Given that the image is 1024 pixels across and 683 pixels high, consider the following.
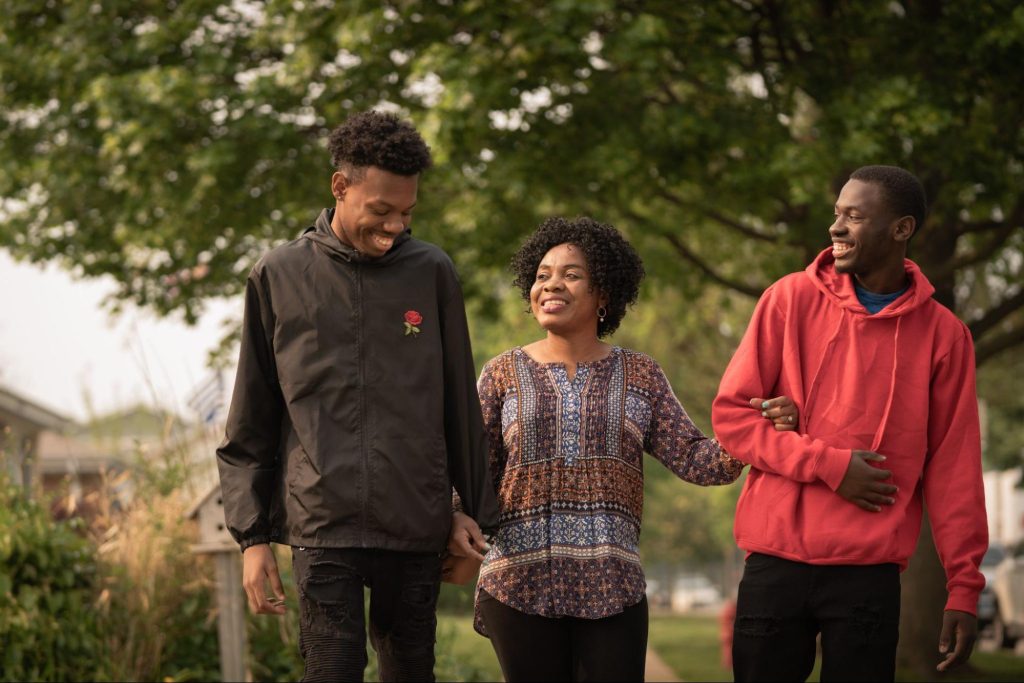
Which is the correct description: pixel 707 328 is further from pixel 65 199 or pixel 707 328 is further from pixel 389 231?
pixel 389 231

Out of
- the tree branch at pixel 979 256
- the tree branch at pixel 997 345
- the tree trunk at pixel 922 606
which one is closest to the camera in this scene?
the tree branch at pixel 979 256

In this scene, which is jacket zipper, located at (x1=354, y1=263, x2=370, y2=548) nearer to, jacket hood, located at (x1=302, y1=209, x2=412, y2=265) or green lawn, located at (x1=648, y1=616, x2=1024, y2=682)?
jacket hood, located at (x1=302, y1=209, x2=412, y2=265)

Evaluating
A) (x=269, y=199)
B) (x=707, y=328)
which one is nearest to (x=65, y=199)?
(x=269, y=199)

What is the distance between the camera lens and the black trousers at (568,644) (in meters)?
4.19

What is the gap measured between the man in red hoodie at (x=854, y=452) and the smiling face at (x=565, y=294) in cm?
59

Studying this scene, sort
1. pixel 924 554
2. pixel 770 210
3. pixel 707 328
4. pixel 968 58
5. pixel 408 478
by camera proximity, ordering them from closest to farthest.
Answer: pixel 408 478 < pixel 968 58 < pixel 924 554 < pixel 770 210 < pixel 707 328

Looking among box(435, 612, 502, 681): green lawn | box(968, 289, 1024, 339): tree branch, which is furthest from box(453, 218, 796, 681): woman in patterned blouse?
box(968, 289, 1024, 339): tree branch

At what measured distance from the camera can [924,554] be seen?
39.3 feet

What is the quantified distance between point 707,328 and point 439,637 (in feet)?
45.2

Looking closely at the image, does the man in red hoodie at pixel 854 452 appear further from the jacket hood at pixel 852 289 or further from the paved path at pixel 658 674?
the paved path at pixel 658 674

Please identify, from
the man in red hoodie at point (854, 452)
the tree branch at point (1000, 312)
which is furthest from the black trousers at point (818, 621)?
the tree branch at point (1000, 312)

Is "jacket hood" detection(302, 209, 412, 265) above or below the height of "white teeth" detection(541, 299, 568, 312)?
above

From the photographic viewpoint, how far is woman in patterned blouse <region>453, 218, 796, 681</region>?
13.9 feet

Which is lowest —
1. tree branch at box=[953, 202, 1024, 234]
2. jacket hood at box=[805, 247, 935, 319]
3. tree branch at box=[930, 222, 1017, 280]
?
jacket hood at box=[805, 247, 935, 319]
